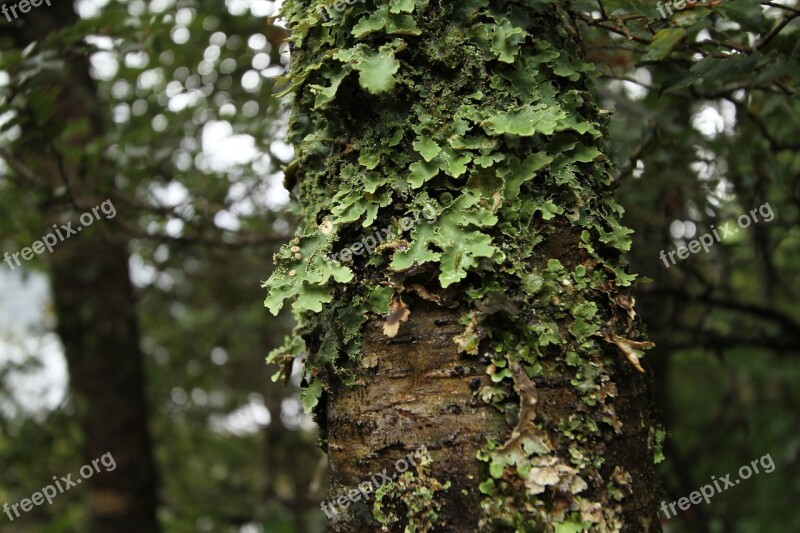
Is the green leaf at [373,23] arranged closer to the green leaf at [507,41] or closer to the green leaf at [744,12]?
the green leaf at [507,41]

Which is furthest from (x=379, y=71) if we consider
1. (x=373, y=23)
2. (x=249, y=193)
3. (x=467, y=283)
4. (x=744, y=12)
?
(x=249, y=193)

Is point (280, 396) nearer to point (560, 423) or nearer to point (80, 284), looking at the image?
point (80, 284)

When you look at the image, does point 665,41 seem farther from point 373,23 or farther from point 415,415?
point 415,415

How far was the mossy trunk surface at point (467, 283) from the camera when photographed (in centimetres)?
107

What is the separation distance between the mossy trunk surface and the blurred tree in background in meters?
0.24

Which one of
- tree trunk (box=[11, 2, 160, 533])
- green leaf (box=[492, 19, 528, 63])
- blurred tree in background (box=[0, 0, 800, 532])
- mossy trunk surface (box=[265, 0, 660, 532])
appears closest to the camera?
mossy trunk surface (box=[265, 0, 660, 532])

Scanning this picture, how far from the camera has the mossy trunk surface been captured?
1.07 meters

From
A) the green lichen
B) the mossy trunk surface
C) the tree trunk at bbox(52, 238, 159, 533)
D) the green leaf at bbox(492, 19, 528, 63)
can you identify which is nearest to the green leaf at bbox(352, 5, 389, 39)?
the mossy trunk surface

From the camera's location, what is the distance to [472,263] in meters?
1.08

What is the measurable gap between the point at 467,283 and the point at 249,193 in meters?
2.20

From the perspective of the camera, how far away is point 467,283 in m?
1.12

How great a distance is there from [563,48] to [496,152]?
29 centimetres

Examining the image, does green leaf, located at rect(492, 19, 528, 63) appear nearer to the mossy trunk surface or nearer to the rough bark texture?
the mossy trunk surface

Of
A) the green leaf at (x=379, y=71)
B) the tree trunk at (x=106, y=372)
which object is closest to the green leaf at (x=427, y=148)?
the green leaf at (x=379, y=71)
